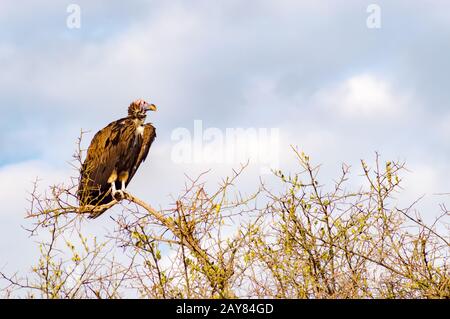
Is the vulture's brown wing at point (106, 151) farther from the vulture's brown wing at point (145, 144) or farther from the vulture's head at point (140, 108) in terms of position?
the vulture's head at point (140, 108)

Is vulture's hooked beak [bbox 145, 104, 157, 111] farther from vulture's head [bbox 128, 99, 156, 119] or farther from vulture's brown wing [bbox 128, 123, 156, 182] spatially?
vulture's brown wing [bbox 128, 123, 156, 182]

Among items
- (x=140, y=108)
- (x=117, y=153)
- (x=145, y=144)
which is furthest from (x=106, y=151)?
(x=140, y=108)

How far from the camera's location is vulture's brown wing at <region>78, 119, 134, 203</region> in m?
12.0

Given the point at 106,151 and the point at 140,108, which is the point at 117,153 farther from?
the point at 140,108

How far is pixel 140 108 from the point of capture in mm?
12820

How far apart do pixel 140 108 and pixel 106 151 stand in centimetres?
114

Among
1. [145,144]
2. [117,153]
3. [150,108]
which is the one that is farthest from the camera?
[150,108]

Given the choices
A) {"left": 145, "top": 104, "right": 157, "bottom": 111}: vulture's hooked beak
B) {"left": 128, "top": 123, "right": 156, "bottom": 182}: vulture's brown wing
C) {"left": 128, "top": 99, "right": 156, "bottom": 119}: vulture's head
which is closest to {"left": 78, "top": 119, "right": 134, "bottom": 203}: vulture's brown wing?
{"left": 128, "top": 123, "right": 156, "bottom": 182}: vulture's brown wing

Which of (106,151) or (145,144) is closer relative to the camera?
(106,151)

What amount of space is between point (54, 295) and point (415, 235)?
144 inches

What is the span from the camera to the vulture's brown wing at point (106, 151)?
11977 mm

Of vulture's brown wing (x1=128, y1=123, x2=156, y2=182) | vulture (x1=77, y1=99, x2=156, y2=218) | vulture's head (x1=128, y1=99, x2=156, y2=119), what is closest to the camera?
vulture (x1=77, y1=99, x2=156, y2=218)

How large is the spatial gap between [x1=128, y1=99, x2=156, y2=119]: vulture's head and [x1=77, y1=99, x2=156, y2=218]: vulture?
0.60ft
